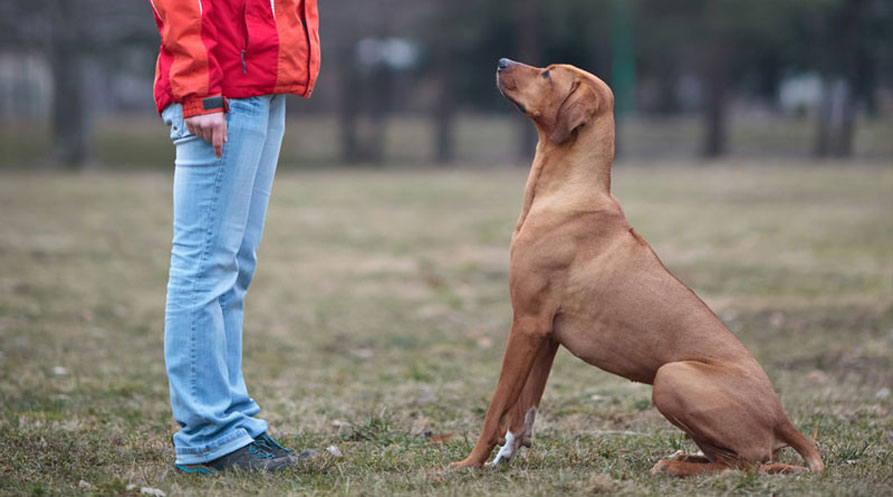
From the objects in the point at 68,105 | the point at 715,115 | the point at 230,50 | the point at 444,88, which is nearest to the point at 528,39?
the point at 444,88

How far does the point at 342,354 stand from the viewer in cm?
685

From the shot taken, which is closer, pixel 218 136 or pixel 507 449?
pixel 218 136

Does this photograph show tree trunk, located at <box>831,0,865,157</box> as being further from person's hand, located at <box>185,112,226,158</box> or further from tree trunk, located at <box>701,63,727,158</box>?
person's hand, located at <box>185,112,226,158</box>

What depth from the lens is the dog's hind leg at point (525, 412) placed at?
3.64 meters

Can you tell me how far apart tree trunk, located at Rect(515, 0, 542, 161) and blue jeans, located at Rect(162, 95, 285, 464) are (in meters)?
24.8

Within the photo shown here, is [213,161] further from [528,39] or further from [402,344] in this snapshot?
[528,39]

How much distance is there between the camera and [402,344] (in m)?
7.13

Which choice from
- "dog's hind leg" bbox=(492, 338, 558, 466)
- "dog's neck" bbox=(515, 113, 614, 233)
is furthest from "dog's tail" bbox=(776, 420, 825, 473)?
"dog's neck" bbox=(515, 113, 614, 233)

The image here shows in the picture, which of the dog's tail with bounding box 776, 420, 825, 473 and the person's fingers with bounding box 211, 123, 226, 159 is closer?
the person's fingers with bounding box 211, 123, 226, 159

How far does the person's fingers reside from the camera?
→ 3250mm

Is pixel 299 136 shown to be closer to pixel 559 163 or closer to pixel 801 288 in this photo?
pixel 801 288

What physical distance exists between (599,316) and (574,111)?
787 millimetres

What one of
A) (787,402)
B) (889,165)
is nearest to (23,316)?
(787,402)

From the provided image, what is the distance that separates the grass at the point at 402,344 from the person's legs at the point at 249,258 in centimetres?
36
